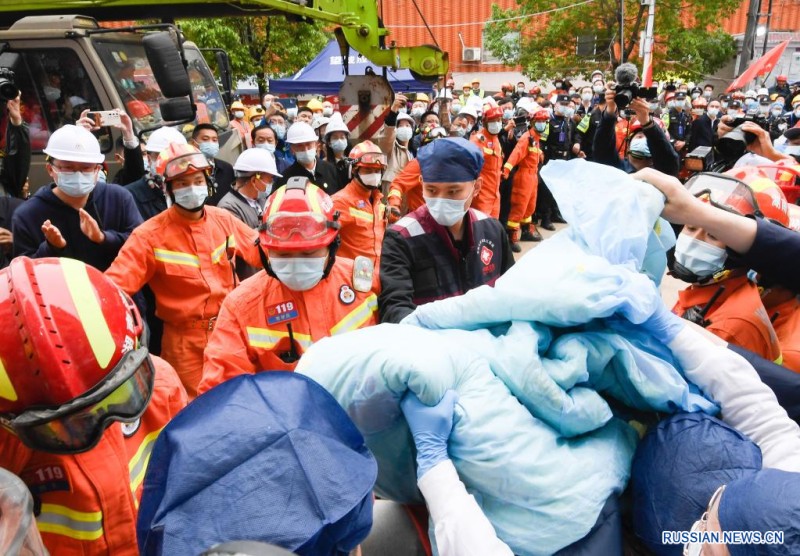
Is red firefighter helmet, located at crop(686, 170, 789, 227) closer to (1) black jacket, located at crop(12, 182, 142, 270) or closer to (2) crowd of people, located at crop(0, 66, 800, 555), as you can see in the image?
(2) crowd of people, located at crop(0, 66, 800, 555)

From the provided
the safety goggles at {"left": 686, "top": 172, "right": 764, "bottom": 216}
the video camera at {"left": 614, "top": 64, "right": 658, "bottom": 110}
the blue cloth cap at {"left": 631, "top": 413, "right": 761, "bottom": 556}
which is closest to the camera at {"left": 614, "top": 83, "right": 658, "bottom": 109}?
the video camera at {"left": 614, "top": 64, "right": 658, "bottom": 110}

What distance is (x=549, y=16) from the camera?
2106cm

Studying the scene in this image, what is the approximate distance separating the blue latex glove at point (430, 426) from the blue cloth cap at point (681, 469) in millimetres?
393

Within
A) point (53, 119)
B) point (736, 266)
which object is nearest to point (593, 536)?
point (736, 266)

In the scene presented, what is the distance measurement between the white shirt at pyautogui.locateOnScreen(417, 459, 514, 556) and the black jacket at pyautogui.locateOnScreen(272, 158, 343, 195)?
483 centimetres

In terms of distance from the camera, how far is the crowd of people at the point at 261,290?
1136mm

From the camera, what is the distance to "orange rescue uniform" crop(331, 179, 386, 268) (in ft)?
15.3

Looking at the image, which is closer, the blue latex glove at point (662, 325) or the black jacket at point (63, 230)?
the blue latex glove at point (662, 325)

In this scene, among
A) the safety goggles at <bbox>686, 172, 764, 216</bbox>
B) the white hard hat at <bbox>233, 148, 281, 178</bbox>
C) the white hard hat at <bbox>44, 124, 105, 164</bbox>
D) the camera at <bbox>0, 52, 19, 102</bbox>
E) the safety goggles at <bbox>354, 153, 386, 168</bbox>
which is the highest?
the camera at <bbox>0, 52, 19, 102</bbox>

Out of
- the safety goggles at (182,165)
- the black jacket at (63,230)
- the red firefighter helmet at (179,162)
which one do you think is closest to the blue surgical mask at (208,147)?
the black jacket at (63,230)

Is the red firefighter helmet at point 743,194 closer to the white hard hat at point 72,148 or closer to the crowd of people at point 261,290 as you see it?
the crowd of people at point 261,290

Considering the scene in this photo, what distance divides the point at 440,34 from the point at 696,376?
1156 inches

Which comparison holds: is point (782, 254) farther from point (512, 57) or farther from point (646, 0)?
point (512, 57)

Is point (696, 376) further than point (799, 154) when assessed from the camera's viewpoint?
No
